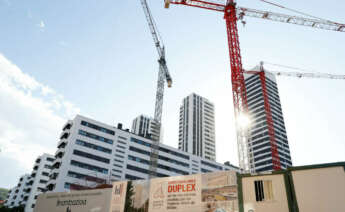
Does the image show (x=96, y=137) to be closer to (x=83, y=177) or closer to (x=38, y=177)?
(x=83, y=177)

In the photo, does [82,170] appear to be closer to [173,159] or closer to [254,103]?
[173,159]

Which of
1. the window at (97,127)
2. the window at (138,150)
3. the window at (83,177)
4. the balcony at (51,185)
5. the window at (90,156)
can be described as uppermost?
the window at (97,127)

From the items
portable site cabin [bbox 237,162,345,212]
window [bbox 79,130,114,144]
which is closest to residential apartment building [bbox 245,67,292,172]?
window [bbox 79,130,114,144]

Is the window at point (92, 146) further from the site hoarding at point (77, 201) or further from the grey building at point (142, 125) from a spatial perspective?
the grey building at point (142, 125)

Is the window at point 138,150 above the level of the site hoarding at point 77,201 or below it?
above

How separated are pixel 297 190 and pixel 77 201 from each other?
971 inches

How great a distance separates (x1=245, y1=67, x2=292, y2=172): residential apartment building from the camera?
12865 centimetres

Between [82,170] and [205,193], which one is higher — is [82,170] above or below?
above

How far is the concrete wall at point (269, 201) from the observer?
17.4 metres

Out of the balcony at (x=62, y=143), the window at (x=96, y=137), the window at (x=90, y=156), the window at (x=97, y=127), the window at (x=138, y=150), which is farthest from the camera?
the window at (x=138, y=150)

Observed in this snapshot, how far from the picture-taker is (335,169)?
652 inches

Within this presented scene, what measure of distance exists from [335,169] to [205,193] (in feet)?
33.1

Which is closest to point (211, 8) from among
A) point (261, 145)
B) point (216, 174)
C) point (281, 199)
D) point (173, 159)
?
point (216, 174)

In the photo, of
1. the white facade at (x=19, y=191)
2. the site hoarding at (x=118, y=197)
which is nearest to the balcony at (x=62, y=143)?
the site hoarding at (x=118, y=197)
